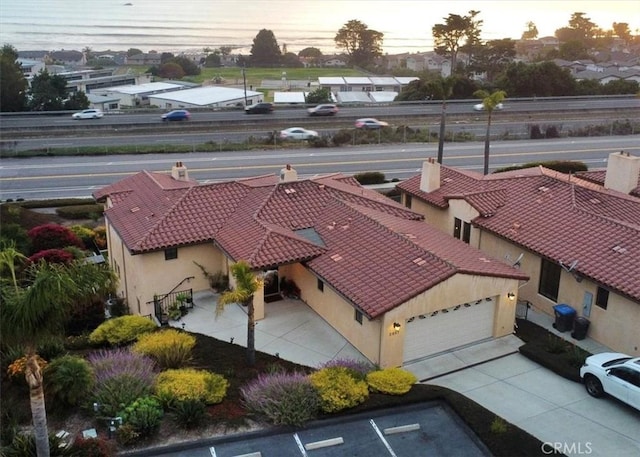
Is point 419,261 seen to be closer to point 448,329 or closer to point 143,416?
point 448,329

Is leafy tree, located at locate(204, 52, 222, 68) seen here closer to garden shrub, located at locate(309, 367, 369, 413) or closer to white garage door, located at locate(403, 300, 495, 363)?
white garage door, located at locate(403, 300, 495, 363)

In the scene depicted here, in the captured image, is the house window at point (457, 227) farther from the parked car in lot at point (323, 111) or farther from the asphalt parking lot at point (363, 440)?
the parked car in lot at point (323, 111)

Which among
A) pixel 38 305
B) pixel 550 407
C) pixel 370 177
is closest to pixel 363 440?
pixel 550 407

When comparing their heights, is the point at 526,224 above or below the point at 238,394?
above

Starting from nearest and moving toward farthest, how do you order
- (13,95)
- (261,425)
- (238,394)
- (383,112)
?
(261,425) → (238,394) → (383,112) → (13,95)

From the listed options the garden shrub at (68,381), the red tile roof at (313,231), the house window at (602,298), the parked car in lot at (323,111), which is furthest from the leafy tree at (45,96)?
the house window at (602,298)

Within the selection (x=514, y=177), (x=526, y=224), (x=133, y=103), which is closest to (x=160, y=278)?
(x=526, y=224)

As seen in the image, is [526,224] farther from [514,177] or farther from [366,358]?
[366,358]

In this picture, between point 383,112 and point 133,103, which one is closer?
point 383,112
